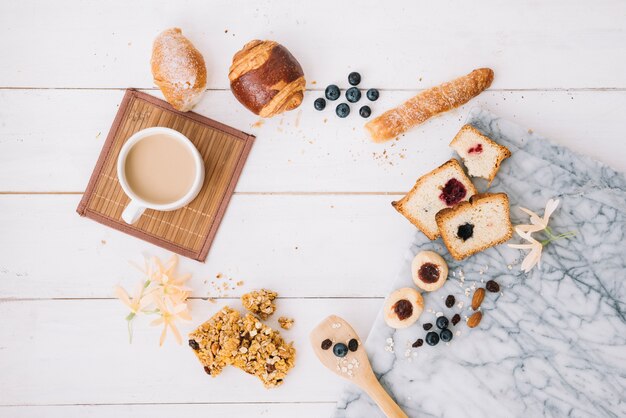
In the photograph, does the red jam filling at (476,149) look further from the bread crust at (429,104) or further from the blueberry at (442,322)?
the blueberry at (442,322)

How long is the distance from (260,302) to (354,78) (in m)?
0.61

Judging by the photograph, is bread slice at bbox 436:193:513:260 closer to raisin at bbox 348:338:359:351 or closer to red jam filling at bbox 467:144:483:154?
red jam filling at bbox 467:144:483:154

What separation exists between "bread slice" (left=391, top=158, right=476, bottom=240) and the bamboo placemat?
1.40 feet

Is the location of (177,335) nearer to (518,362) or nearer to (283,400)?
(283,400)

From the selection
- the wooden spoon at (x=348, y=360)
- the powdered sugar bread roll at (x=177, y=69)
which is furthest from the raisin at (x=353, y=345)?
the powdered sugar bread roll at (x=177, y=69)

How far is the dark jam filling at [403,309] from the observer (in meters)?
1.33

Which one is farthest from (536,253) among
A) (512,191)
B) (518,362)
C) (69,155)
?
(69,155)

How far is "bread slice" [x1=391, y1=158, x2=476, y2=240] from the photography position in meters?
1.34

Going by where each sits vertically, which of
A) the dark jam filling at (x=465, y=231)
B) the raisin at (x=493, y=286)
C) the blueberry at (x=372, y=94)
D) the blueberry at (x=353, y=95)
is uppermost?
the blueberry at (x=372, y=94)

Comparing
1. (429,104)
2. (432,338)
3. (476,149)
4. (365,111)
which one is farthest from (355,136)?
(432,338)

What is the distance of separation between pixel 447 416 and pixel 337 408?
0.27 meters

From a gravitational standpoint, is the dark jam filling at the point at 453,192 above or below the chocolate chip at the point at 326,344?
above

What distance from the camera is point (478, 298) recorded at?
134cm

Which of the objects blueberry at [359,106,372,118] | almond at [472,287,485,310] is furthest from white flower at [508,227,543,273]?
blueberry at [359,106,372,118]
